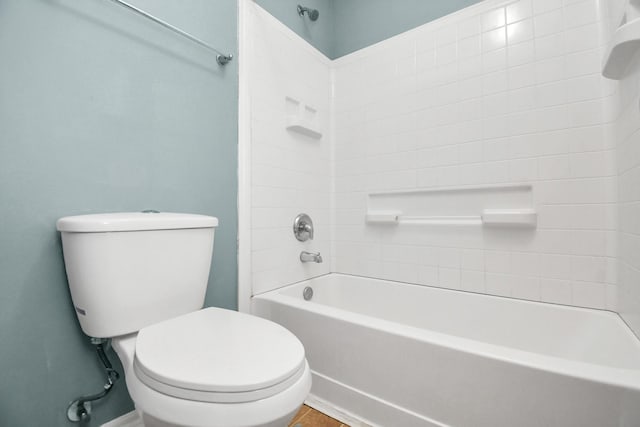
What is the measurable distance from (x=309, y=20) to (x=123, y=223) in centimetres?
163

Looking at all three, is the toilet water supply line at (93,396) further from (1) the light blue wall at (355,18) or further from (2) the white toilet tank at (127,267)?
(1) the light blue wall at (355,18)

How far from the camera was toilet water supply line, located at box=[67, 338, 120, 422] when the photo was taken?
2.71 ft

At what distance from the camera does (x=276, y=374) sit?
0.59m

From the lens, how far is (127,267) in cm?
80

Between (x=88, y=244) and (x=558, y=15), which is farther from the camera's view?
(x=558, y=15)

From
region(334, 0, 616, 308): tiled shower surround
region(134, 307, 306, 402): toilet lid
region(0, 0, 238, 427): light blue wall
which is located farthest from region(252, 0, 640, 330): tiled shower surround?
region(134, 307, 306, 402): toilet lid

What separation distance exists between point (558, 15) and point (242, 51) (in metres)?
1.40

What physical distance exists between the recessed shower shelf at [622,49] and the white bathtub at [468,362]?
33.9 inches

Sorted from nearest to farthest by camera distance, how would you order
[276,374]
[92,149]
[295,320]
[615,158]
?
[276,374] → [92,149] → [615,158] → [295,320]

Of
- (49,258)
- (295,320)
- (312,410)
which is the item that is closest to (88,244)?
(49,258)

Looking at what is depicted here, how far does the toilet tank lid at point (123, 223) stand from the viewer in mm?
739

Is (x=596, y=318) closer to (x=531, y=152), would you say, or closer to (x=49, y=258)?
(x=531, y=152)

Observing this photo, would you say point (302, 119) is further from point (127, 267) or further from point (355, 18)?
point (127, 267)

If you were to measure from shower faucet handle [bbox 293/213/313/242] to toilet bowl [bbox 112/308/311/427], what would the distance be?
872 mm
